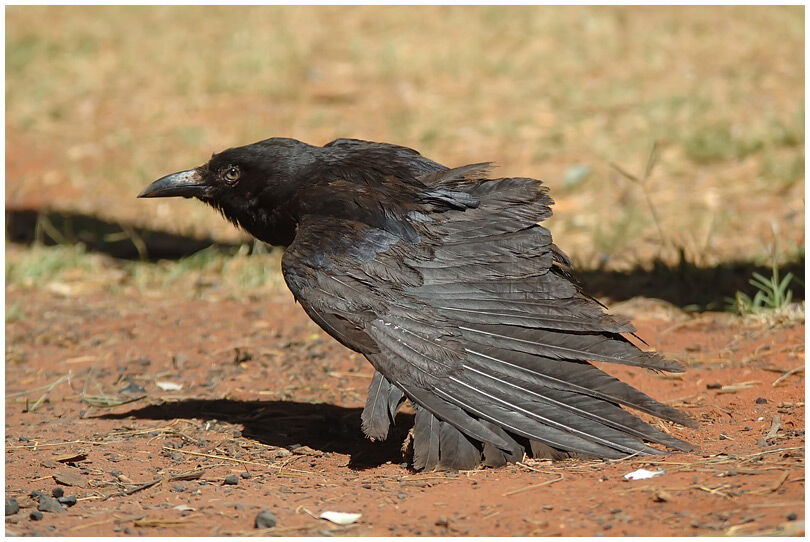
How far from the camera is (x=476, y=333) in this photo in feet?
13.6

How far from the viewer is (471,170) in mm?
4723

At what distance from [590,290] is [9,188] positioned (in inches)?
225

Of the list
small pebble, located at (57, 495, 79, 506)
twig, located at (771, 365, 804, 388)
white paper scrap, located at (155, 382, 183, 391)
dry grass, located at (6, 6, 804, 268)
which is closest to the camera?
small pebble, located at (57, 495, 79, 506)

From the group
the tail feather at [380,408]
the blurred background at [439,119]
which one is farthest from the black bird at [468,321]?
the blurred background at [439,119]

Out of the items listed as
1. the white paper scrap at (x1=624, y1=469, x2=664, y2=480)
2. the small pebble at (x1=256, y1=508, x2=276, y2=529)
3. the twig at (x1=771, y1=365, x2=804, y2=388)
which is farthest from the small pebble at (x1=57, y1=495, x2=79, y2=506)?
the twig at (x1=771, y1=365, x2=804, y2=388)

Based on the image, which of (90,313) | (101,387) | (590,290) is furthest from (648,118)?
(101,387)

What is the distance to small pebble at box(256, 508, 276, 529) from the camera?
339cm

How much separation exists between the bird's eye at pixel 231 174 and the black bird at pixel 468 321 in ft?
2.17

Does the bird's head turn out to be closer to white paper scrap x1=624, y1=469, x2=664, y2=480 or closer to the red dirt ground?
the red dirt ground

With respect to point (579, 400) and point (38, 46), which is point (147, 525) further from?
point (38, 46)

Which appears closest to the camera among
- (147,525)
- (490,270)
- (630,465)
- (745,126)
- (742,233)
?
(147,525)

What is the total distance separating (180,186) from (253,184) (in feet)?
1.44

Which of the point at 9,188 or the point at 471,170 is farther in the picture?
the point at 9,188

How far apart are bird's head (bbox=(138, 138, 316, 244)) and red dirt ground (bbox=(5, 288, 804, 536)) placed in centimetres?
90
